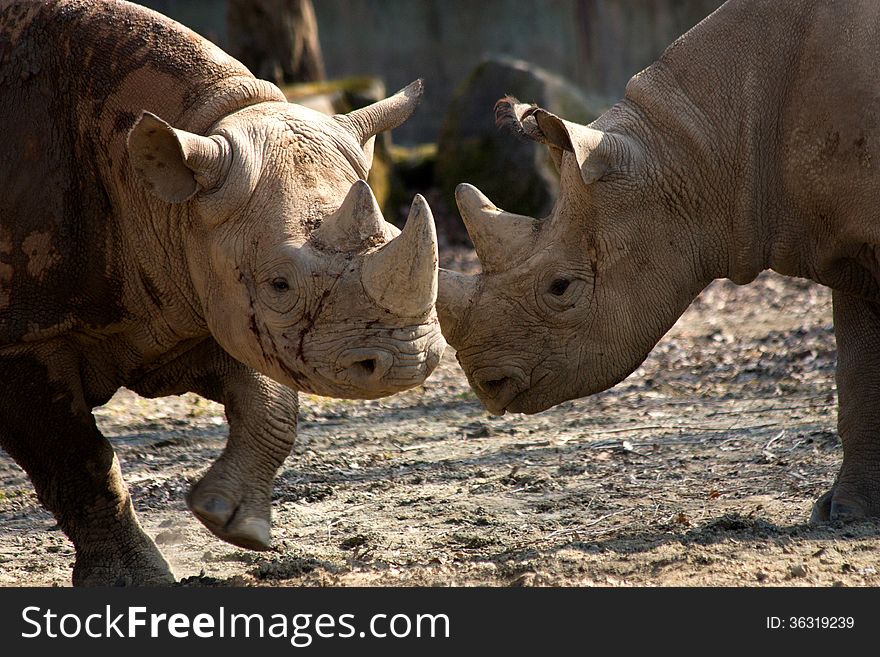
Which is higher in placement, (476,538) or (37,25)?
(37,25)

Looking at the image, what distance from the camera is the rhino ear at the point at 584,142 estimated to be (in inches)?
219

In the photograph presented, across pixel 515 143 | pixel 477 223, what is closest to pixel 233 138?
pixel 477 223

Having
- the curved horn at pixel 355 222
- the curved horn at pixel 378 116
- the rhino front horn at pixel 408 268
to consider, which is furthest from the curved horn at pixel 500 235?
the rhino front horn at pixel 408 268

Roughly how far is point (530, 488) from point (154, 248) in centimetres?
247

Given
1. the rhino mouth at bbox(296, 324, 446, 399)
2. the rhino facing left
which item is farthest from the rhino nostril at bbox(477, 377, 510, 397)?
the rhino mouth at bbox(296, 324, 446, 399)

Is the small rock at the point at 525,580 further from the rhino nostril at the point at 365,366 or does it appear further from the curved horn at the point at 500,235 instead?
the curved horn at the point at 500,235

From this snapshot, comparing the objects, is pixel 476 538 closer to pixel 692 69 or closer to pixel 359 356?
pixel 359 356

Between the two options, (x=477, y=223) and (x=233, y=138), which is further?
(x=477, y=223)

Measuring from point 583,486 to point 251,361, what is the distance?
2.47 meters

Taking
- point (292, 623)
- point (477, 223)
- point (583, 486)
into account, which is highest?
point (477, 223)

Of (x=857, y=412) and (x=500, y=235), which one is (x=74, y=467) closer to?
(x=500, y=235)

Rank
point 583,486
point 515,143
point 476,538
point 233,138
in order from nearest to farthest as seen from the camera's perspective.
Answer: point 233,138 < point 476,538 < point 583,486 < point 515,143

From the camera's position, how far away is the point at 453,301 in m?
5.82

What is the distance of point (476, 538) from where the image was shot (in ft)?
19.0
